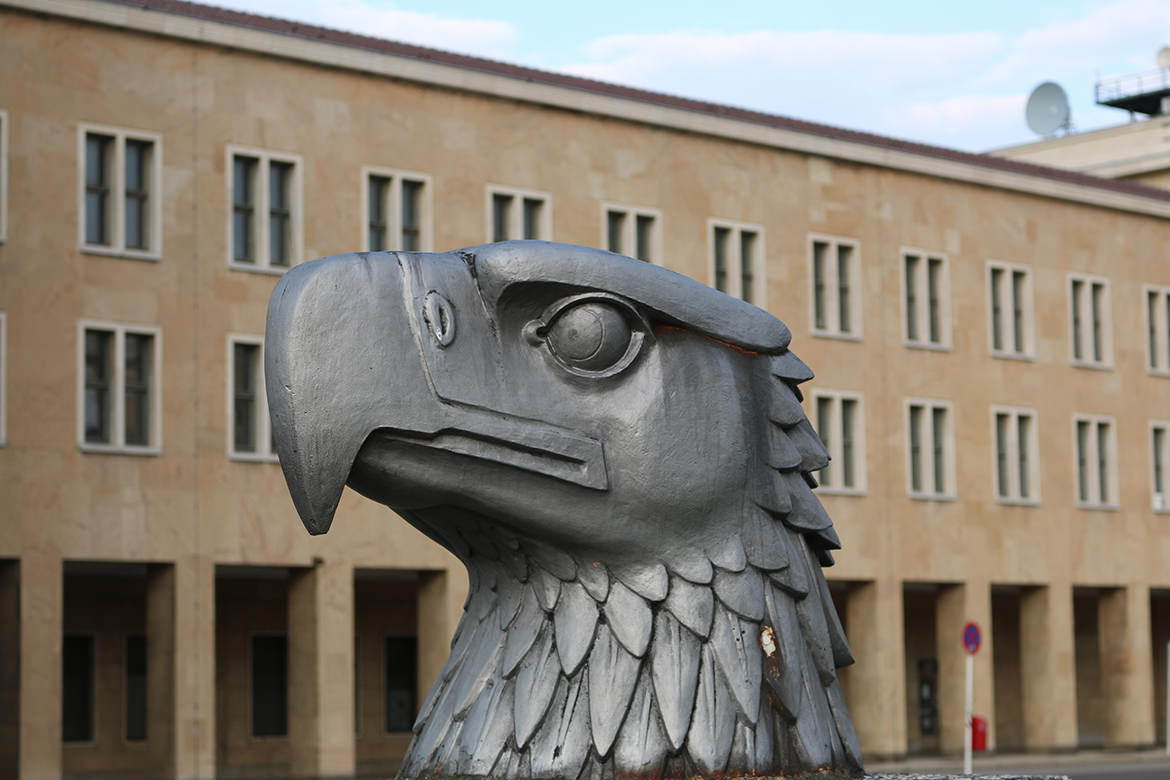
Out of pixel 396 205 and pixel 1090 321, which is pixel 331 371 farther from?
pixel 1090 321

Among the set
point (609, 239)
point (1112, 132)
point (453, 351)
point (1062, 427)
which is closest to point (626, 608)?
point (453, 351)

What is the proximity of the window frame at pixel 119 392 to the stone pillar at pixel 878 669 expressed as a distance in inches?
574

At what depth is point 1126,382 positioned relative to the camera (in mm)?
40250

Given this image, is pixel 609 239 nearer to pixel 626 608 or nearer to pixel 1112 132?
pixel 1112 132

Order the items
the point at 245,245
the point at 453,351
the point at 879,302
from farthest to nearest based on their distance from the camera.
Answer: the point at 879,302 < the point at 245,245 < the point at 453,351

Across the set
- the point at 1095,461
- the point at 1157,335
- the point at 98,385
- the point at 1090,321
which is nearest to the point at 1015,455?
the point at 1095,461

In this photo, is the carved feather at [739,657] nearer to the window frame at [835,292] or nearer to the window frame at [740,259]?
the window frame at [740,259]

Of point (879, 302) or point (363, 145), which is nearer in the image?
point (363, 145)

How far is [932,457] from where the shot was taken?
36.5m

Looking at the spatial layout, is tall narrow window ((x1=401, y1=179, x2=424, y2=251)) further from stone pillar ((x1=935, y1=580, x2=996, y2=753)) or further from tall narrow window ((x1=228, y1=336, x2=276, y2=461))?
stone pillar ((x1=935, y1=580, x2=996, y2=753))

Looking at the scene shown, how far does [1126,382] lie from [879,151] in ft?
29.6

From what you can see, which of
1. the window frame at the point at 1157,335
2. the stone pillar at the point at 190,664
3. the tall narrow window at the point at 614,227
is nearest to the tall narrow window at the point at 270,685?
the stone pillar at the point at 190,664

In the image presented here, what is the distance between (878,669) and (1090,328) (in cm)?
1002

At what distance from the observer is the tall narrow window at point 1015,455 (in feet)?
124
